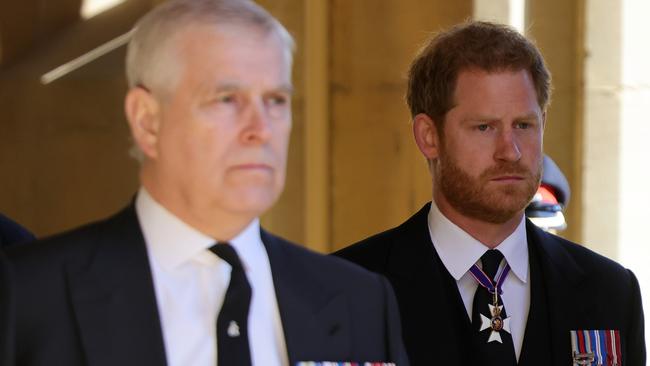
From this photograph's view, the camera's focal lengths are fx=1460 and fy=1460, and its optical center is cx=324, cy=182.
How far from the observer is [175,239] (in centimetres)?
234

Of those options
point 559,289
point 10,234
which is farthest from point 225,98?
point 559,289

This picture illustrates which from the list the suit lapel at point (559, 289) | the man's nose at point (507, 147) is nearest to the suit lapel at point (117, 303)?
the man's nose at point (507, 147)

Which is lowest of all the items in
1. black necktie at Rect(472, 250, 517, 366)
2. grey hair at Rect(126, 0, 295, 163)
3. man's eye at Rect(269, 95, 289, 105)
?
black necktie at Rect(472, 250, 517, 366)

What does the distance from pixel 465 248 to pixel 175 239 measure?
1013mm

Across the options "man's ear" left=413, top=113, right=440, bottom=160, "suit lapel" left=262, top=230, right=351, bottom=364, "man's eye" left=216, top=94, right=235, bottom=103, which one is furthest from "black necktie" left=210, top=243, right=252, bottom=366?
"man's ear" left=413, top=113, right=440, bottom=160

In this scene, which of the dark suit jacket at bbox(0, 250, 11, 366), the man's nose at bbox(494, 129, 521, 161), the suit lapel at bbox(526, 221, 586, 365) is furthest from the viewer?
the suit lapel at bbox(526, 221, 586, 365)

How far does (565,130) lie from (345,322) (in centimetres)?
497

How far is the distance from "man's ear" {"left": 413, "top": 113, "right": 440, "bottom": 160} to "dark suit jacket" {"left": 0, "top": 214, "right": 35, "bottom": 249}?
90 cm

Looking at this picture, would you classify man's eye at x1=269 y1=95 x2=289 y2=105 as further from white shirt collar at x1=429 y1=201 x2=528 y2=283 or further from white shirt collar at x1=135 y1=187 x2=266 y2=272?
white shirt collar at x1=429 y1=201 x2=528 y2=283

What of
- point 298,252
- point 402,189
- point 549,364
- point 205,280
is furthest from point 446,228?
point 402,189

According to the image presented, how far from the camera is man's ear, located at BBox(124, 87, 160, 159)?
233cm

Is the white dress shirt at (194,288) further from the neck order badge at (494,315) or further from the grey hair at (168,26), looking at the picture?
the neck order badge at (494,315)

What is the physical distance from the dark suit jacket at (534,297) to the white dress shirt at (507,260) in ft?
0.06

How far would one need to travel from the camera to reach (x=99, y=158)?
721 centimetres
